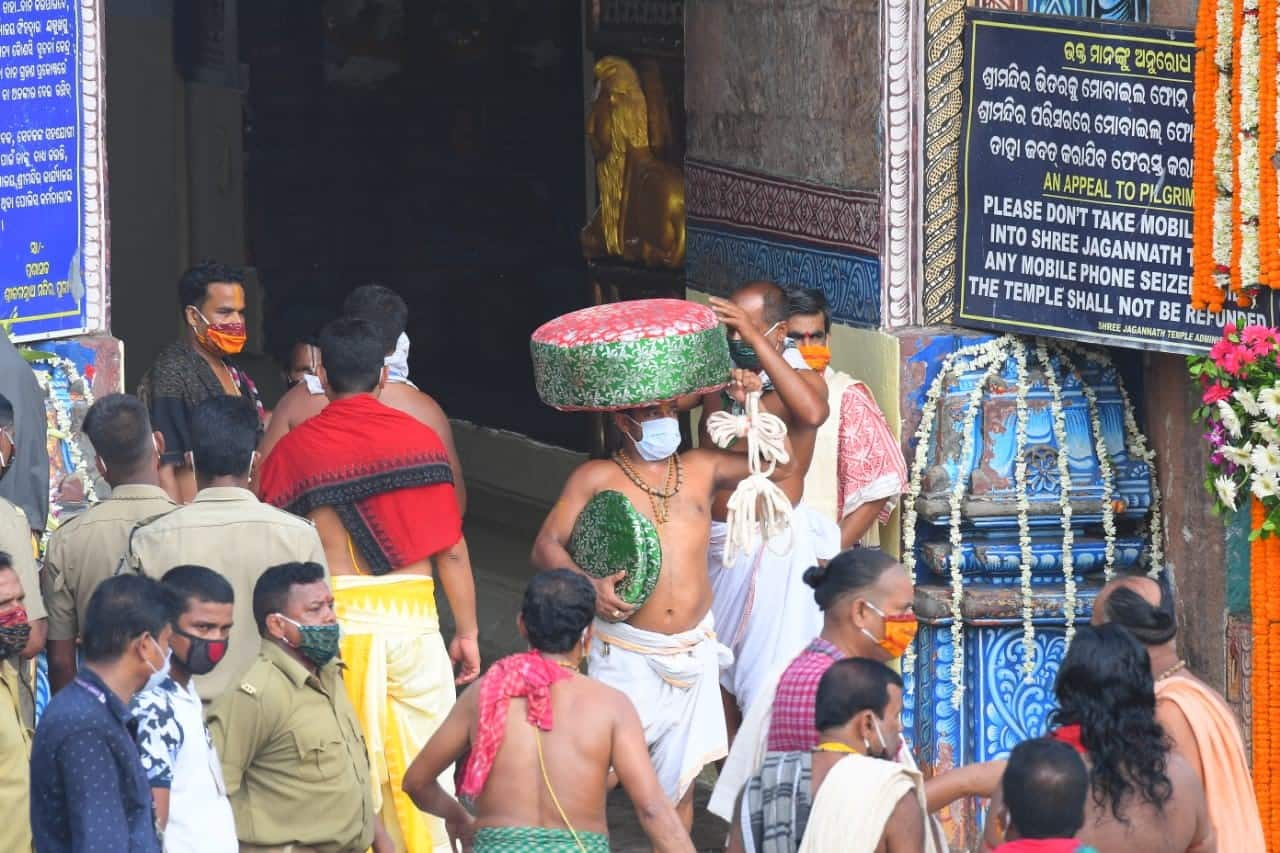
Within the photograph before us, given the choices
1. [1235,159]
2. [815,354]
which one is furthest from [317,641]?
[1235,159]

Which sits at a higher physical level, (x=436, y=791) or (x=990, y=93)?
(x=990, y=93)

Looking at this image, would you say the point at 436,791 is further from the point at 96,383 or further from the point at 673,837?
the point at 96,383

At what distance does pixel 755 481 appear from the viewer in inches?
294

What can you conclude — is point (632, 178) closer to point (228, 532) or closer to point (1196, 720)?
point (228, 532)

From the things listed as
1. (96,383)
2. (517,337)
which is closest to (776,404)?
(96,383)

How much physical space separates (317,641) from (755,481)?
1.73 m

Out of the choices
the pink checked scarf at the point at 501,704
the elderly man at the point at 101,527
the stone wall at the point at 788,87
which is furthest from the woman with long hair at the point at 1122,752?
the stone wall at the point at 788,87

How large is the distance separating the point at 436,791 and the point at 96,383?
251 cm

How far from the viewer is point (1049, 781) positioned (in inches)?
199

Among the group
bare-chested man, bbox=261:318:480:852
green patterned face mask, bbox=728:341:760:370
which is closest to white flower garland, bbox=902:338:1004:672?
green patterned face mask, bbox=728:341:760:370

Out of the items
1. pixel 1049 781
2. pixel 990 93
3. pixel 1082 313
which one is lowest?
pixel 1049 781

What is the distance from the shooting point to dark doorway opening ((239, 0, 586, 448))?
14250mm

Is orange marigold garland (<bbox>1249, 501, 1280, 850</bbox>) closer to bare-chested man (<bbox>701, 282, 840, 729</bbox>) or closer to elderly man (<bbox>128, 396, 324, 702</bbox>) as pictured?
bare-chested man (<bbox>701, 282, 840, 729</bbox>)

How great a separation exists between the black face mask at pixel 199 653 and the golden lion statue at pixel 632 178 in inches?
211
